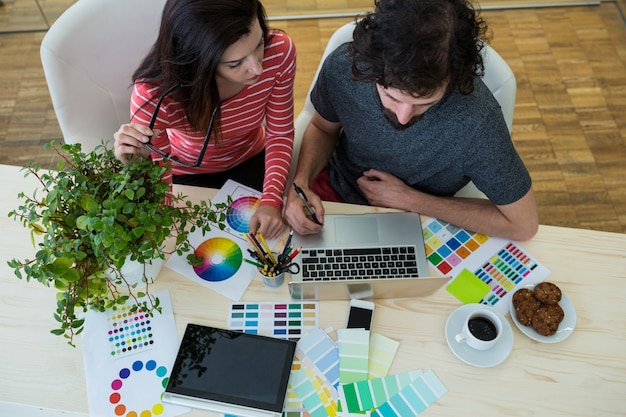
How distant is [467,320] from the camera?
108 centimetres

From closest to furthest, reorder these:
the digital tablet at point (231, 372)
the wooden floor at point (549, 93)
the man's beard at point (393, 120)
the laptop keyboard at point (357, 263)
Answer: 1. the digital tablet at point (231, 372)
2. the laptop keyboard at point (357, 263)
3. the man's beard at point (393, 120)
4. the wooden floor at point (549, 93)

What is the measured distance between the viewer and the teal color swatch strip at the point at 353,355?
107cm

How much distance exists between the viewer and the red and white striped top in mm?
1271

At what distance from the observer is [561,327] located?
43.4 inches

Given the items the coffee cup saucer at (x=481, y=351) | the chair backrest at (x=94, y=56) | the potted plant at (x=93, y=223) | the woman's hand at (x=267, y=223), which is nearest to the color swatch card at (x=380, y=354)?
the coffee cup saucer at (x=481, y=351)

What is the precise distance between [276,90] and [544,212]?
134 cm

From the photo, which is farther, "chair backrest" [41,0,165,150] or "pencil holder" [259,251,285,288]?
"chair backrest" [41,0,165,150]

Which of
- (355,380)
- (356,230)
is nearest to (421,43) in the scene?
(356,230)

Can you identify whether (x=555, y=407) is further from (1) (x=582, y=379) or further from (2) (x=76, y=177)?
(2) (x=76, y=177)

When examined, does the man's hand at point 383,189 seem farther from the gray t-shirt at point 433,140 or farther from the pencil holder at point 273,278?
the pencil holder at point 273,278

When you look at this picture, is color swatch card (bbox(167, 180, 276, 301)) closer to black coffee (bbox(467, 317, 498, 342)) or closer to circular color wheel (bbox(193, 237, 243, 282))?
circular color wheel (bbox(193, 237, 243, 282))

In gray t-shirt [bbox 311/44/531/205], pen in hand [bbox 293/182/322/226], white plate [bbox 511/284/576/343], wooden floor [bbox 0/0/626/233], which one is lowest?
wooden floor [bbox 0/0/626/233]

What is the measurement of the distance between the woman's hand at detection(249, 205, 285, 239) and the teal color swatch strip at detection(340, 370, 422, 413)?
380 millimetres

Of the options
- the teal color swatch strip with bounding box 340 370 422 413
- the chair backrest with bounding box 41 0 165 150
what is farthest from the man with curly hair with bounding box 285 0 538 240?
the chair backrest with bounding box 41 0 165 150
